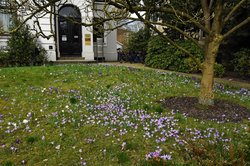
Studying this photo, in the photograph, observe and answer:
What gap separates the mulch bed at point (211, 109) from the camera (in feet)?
20.8

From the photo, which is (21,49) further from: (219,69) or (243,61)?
(243,61)

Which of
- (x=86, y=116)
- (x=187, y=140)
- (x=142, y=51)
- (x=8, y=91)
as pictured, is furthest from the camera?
(x=142, y=51)

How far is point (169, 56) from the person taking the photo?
15.6m

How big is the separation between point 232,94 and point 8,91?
6.51 m

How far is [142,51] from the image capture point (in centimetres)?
2080

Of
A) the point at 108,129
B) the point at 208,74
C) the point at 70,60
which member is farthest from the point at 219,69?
the point at 70,60

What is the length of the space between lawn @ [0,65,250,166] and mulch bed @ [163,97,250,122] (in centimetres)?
32

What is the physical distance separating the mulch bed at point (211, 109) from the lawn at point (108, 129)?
0.32 m

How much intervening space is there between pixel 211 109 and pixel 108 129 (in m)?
2.74

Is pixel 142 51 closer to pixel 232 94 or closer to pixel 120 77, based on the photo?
pixel 120 77

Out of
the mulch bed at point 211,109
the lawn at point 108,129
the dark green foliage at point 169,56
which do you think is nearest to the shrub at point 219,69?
the dark green foliage at point 169,56

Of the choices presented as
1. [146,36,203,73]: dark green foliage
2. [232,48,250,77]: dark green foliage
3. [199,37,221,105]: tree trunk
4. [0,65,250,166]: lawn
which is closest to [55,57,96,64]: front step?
[146,36,203,73]: dark green foliage

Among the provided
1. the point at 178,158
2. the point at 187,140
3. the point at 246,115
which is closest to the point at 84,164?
the point at 178,158

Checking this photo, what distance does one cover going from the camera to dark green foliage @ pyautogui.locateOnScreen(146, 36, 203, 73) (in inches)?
564
